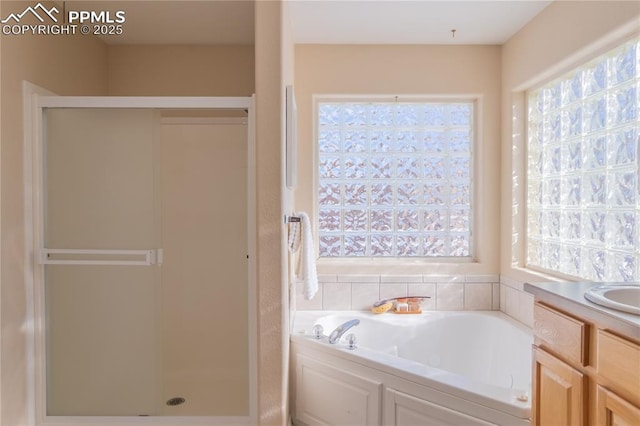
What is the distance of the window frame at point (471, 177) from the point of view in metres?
2.97

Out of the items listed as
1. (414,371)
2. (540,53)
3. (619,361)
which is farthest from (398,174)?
(619,361)

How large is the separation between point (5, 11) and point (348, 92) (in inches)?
76.0

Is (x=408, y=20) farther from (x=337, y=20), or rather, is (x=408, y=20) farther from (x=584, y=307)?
(x=584, y=307)

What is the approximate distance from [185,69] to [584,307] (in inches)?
105

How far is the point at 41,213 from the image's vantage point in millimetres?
2162

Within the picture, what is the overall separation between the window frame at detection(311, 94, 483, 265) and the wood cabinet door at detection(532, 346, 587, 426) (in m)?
1.46

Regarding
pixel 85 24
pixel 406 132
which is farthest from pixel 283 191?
pixel 85 24

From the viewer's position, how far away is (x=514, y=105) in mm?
2799

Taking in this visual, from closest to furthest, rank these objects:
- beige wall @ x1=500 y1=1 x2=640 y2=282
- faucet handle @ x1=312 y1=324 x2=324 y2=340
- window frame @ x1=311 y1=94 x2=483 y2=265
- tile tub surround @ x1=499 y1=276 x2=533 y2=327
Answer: beige wall @ x1=500 y1=1 x2=640 y2=282, faucet handle @ x1=312 y1=324 x2=324 y2=340, tile tub surround @ x1=499 y1=276 x2=533 y2=327, window frame @ x1=311 y1=94 x2=483 y2=265

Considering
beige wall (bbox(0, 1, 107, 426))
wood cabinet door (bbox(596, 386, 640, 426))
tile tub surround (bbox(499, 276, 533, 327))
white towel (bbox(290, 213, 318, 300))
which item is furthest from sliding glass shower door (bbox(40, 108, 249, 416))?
tile tub surround (bbox(499, 276, 533, 327))

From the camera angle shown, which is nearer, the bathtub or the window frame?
the bathtub

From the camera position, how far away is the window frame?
9.73ft

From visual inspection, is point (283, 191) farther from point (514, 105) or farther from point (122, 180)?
point (514, 105)

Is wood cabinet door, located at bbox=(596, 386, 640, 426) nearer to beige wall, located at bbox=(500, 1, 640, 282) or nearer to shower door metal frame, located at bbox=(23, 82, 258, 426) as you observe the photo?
beige wall, located at bbox=(500, 1, 640, 282)
